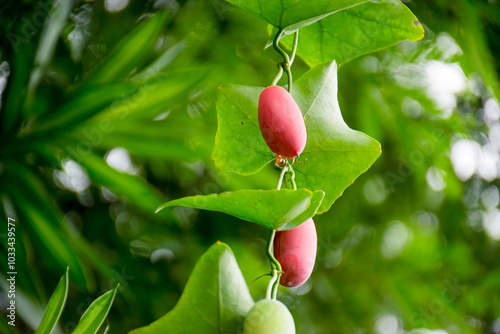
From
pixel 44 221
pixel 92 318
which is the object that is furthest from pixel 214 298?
pixel 44 221

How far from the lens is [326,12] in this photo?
0.86ft

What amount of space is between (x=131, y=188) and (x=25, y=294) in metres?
0.17

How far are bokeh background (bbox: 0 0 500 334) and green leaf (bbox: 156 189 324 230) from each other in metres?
0.41

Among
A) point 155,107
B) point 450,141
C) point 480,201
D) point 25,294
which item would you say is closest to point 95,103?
point 155,107

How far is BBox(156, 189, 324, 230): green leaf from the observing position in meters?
0.20

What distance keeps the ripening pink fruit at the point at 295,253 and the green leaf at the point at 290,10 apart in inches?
4.3

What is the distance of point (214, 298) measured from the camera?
212 mm

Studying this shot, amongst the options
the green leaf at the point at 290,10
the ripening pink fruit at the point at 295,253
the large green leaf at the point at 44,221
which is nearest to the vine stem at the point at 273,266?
the ripening pink fruit at the point at 295,253

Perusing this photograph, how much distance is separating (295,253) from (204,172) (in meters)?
0.61

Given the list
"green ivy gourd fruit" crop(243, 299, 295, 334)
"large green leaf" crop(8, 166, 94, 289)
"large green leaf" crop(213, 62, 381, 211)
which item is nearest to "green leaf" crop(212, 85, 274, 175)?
"large green leaf" crop(213, 62, 381, 211)

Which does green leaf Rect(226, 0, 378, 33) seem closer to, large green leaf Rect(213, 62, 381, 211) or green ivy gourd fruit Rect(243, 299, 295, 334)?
large green leaf Rect(213, 62, 381, 211)

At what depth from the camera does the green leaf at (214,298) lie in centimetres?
21

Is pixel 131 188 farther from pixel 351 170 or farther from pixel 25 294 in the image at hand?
pixel 351 170

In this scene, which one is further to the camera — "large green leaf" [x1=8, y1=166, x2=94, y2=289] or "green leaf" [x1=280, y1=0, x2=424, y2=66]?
"large green leaf" [x1=8, y1=166, x2=94, y2=289]
